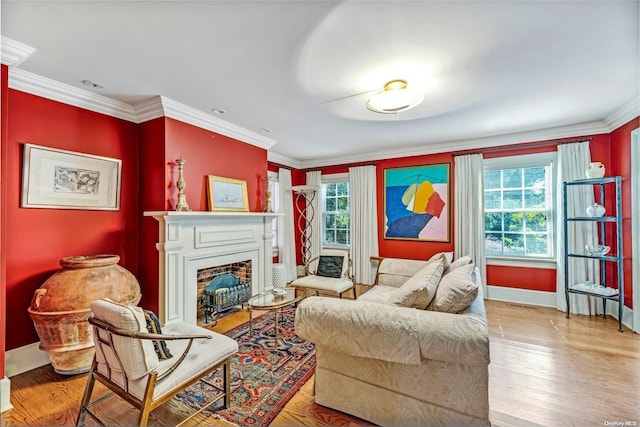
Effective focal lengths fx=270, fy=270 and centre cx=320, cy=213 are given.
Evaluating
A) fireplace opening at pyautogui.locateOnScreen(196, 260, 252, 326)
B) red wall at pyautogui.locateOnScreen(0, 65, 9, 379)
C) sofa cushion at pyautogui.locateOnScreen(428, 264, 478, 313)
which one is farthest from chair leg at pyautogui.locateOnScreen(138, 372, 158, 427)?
fireplace opening at pyautogui.locateOnScreen(196, 260, 252, 326)

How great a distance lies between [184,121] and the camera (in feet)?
9.84

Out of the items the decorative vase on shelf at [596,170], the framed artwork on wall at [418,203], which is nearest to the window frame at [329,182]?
the framed artwork on wall at [418,203]

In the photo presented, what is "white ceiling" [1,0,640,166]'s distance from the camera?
154 centimetres

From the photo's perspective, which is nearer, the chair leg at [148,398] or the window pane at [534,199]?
the chair leg at [148,398]

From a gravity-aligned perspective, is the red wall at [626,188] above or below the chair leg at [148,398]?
above

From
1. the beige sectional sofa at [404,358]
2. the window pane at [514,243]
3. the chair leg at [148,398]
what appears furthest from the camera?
the window pane at [514,243]

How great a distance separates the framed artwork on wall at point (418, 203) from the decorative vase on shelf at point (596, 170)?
5.30 feet

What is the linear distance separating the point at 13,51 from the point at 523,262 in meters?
5.74

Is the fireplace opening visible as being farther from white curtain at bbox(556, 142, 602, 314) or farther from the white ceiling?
white curtain at bbox(556, 142, 602, 314)

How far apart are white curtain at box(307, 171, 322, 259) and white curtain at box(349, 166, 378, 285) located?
70 centimetres

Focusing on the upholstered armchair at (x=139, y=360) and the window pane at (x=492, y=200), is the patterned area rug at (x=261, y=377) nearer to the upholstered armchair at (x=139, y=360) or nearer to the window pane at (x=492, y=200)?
the upholstered armchair at (x=139, y=360)

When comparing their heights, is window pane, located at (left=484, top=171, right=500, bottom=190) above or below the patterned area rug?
above

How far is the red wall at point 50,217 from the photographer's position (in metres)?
2.18

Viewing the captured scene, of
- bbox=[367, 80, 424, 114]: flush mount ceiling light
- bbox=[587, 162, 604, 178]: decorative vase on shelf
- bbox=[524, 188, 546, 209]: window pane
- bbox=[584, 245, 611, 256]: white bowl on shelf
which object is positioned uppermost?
bbox=[367, 80, 424, 114]: flush mount ceiling light
